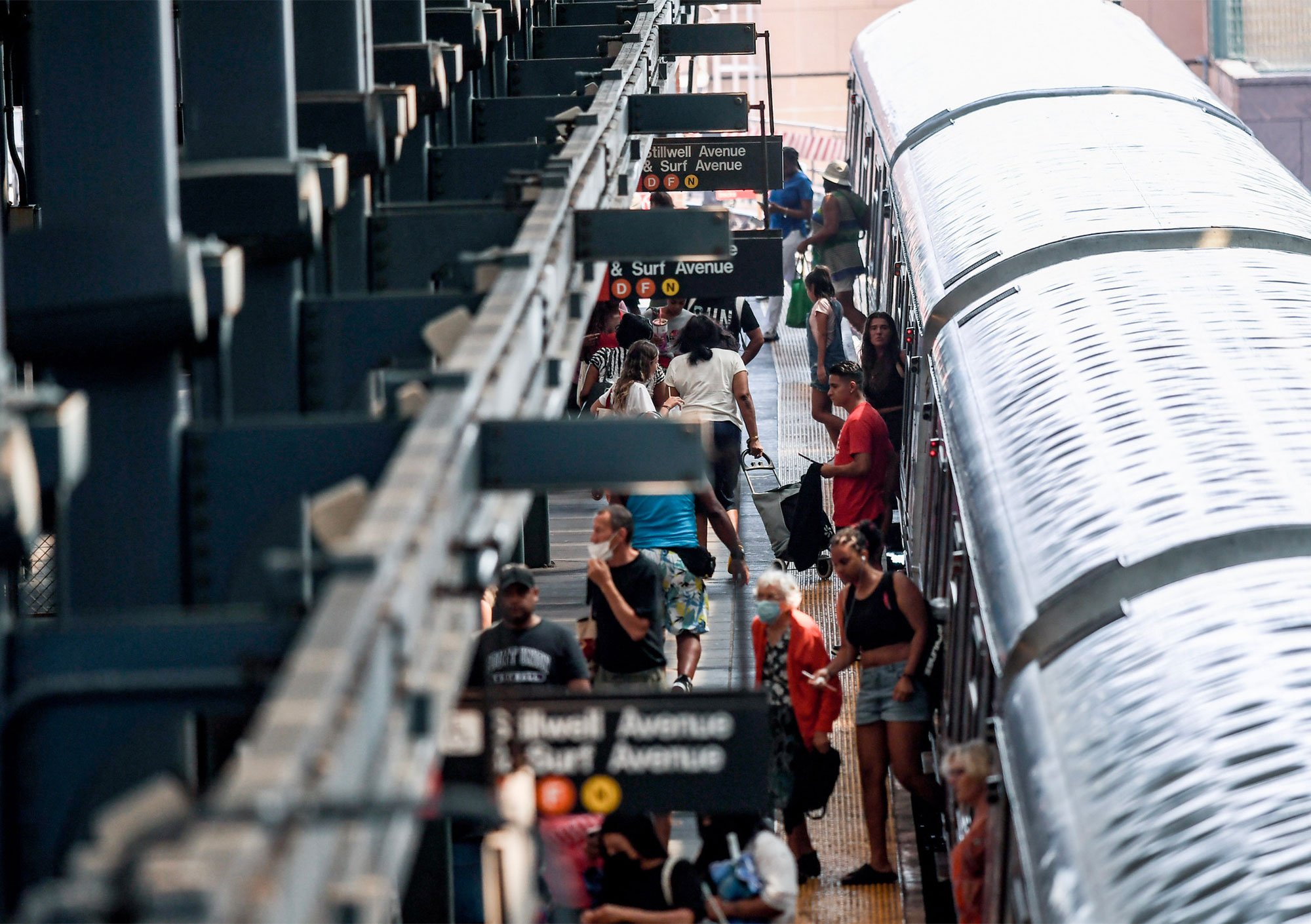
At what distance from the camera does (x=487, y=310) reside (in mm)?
5000

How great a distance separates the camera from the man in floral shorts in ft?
33.8

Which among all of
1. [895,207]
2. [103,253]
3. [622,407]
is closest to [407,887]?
[103,253]

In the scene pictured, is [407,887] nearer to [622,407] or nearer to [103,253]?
[103,253]

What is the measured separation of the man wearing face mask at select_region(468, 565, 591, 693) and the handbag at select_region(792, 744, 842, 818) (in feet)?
3.89

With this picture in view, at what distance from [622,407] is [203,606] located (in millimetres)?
6713

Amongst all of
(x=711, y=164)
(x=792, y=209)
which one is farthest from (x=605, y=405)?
(x=792, y=209)

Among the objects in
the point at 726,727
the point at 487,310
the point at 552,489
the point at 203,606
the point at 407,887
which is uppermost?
the point at 487,310

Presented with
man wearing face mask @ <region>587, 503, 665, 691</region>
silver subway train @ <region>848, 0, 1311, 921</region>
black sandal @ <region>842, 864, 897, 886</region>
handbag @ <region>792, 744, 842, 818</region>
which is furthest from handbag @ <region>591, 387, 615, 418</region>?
black sandal @ <region>842, 864, 897, 886</region>

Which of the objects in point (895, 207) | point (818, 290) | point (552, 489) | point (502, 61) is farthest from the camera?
point (818, 290)

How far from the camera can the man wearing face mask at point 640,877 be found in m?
7.00

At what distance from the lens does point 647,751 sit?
5.69 meters

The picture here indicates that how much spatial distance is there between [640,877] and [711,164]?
9.13 meters

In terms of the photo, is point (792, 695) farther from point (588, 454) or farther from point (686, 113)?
point (588, 454)

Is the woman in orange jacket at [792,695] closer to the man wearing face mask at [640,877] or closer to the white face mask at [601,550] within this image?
the white face mask at [601,550]
